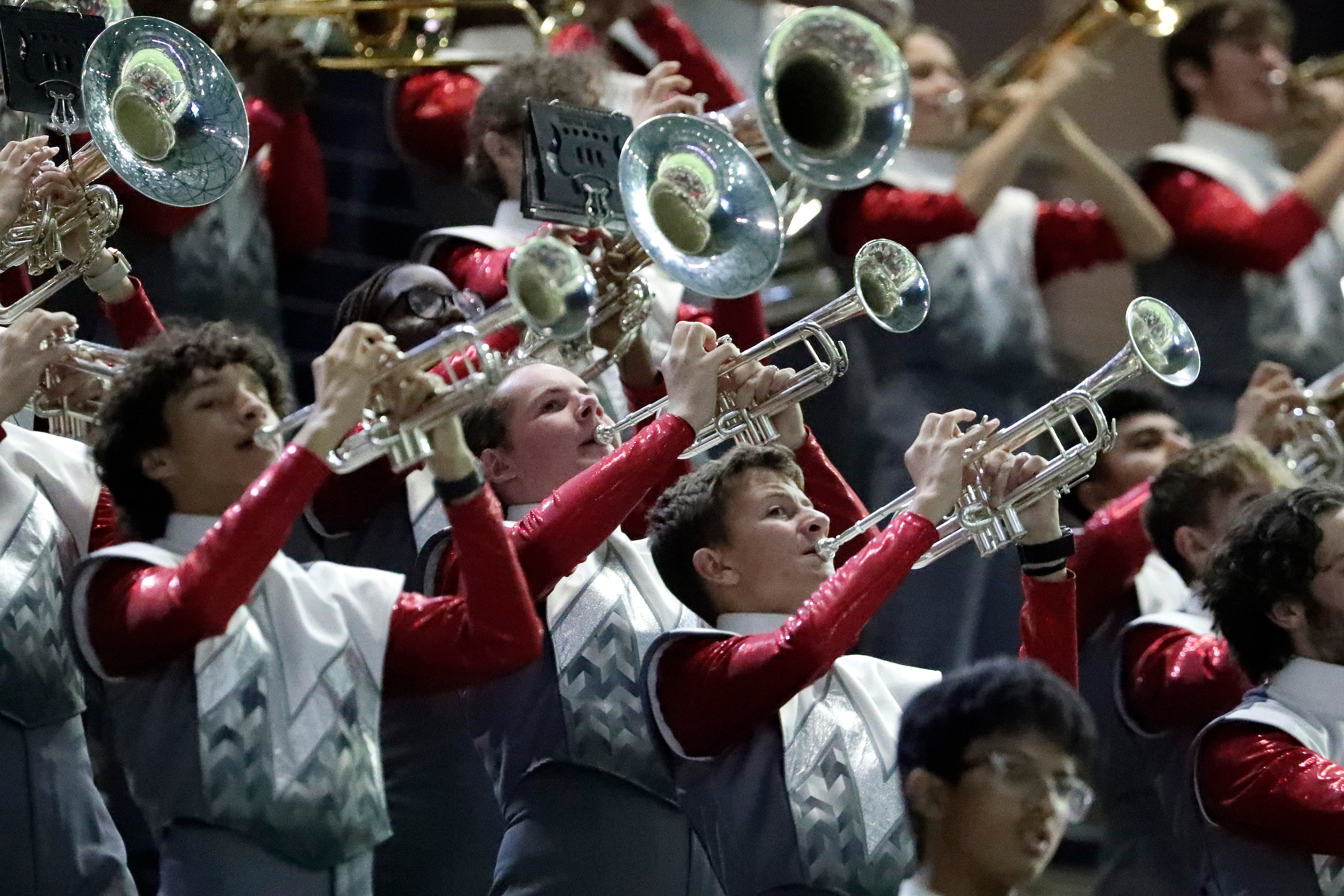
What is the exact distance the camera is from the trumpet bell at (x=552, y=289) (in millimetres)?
3262

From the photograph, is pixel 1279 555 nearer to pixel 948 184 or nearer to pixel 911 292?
pixel 911 292

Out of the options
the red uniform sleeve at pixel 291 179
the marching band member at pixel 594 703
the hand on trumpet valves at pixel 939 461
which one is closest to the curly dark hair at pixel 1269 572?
the hand on trumpet valves at pixel 939 461

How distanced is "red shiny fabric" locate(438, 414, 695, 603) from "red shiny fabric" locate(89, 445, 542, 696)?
0.17 meters

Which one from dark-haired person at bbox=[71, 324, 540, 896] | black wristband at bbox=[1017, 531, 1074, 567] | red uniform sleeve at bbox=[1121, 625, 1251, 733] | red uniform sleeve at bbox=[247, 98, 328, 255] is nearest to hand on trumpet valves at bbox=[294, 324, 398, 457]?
dark-haired person at bbox=[71, 324, 540, 896]

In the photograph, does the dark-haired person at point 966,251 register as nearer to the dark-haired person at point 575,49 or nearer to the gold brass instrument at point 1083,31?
the gold brass instrument at point 1083,31

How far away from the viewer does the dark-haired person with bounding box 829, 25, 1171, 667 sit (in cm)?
539

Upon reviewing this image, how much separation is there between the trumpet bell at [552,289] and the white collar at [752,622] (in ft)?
2.27

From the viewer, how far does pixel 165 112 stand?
12.2 ft

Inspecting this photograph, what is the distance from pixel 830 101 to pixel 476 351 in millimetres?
1114

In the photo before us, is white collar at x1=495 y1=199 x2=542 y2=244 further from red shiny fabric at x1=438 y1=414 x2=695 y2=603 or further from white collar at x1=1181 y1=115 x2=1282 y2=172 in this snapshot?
white collar at x1=1181 y1=115 x2=1282 y2=172

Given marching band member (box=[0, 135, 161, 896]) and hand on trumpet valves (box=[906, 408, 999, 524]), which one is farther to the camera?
hand on trumpet valves (box=[906, 408, 999, 524])

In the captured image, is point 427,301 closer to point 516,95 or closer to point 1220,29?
point 516,95

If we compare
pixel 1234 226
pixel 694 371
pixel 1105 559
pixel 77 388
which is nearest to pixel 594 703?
pixel 694 371

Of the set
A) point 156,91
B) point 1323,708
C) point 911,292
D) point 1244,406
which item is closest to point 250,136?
point 156,91
